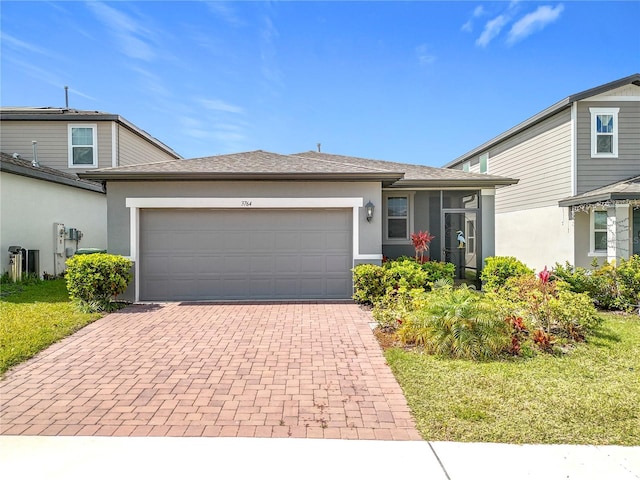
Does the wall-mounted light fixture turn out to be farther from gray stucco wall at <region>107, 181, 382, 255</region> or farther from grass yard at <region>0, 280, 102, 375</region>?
grass yard at <region>0, 280, 102, 375</region>

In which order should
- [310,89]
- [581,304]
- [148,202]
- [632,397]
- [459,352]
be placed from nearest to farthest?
[632,397], [459,352], [581,304], [148,202], [310,89]

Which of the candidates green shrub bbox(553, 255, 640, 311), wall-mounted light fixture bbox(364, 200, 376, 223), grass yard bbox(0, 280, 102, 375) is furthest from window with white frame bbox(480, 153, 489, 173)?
Result: grass yard bbox(0, 280, 102, 375)

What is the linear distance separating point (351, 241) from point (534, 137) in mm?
8892

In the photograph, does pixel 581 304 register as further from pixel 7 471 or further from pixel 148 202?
pixel 148 202

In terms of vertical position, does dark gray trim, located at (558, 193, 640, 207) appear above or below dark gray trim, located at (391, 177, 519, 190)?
below

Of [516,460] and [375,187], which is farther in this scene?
[375,187]

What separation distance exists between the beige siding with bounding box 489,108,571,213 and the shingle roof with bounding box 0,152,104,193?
14.5 m

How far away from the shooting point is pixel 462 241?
38.5 ft

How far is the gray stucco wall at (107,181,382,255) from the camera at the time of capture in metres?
8.95

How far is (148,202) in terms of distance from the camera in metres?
8.97

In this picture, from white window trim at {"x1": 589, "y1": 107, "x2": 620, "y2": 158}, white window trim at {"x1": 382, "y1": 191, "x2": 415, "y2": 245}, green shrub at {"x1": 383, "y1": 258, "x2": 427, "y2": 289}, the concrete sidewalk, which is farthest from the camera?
white window trim at {"x1": 589, "y1": 107, "x2": 620, "y2": 158}

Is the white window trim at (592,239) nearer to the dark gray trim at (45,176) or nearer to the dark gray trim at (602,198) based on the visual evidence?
the dark gray trim at (602,198)

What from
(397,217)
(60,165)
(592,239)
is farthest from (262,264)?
(60,165)

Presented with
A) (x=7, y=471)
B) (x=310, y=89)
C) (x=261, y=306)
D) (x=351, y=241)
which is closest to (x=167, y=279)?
(x=261, y=306)
